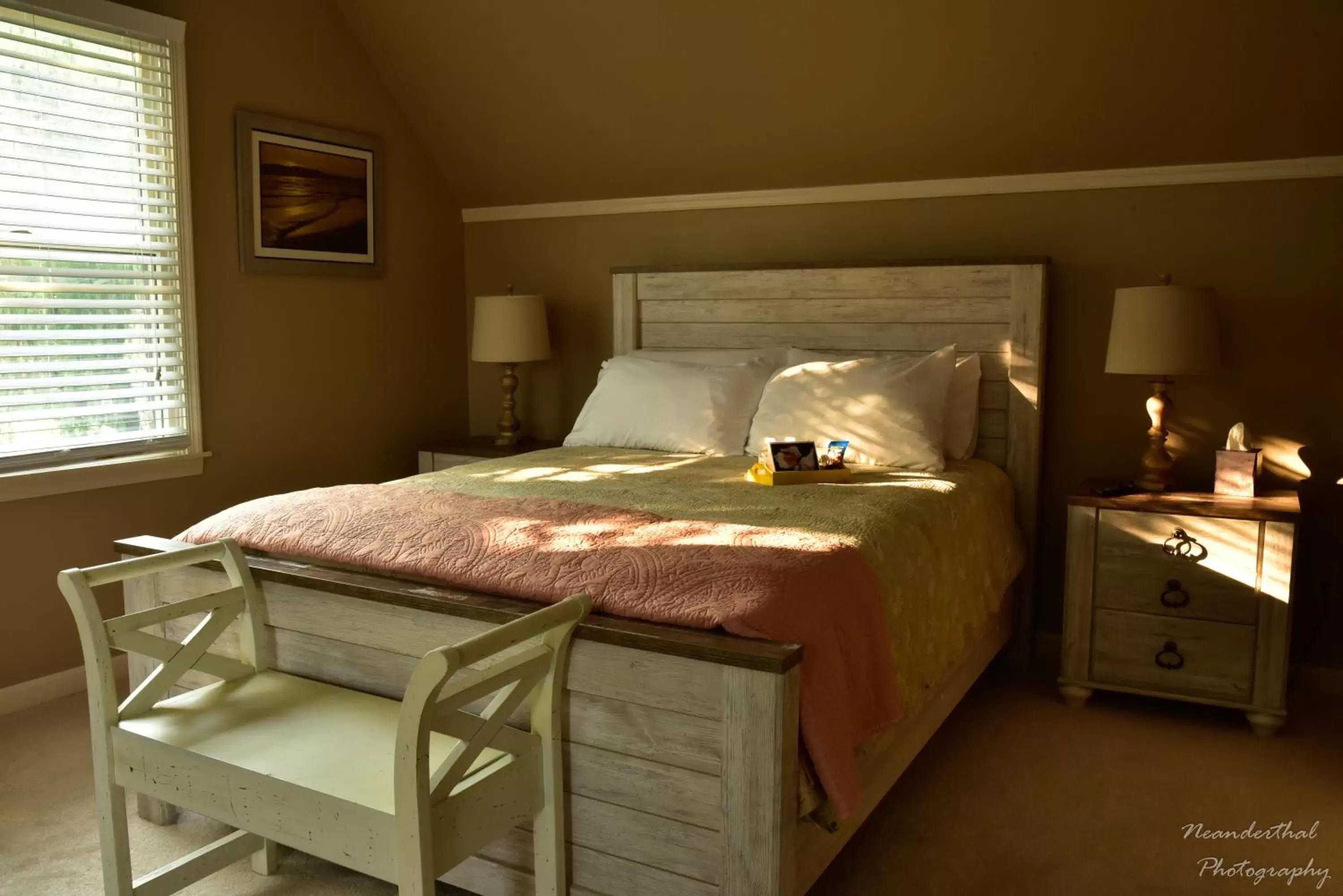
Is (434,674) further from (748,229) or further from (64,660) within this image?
(748,229)

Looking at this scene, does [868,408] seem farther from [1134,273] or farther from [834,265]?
[1134,273]

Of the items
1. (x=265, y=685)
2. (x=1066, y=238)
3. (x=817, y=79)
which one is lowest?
(x=265, y=685)

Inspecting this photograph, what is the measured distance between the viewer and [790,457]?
300 centimetres

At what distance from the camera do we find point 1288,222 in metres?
3.23

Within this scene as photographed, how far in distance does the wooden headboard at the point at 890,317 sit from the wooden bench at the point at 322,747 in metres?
2.06

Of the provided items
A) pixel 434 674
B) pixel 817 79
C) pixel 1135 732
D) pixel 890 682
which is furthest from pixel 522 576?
pixel 817 79

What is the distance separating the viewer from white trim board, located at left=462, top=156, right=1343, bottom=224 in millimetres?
3236

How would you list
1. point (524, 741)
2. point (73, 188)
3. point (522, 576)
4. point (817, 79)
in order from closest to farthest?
1. point (524, 741)
2. point (522, 576)
3. point (73, 188)
4. point (817, 79)

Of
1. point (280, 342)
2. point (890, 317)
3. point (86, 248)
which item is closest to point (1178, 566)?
point (890, 317)

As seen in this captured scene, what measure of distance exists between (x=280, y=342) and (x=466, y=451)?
0.78 metres

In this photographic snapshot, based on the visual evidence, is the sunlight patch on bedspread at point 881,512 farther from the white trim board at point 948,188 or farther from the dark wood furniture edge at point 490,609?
the white trim board at point 948,188

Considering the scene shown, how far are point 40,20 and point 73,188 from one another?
18.1 inches

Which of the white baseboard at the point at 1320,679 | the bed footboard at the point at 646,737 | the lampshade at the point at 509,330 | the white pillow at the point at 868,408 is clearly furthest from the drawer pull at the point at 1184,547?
the lampshade at the point at 509,330

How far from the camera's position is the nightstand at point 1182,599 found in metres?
2.94
